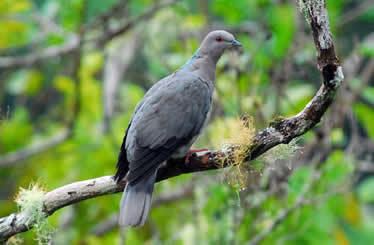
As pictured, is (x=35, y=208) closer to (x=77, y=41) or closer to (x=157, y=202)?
(x=77, y=41)

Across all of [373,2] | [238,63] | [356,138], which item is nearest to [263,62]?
[238,63]

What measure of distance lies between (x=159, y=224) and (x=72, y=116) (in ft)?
5.17

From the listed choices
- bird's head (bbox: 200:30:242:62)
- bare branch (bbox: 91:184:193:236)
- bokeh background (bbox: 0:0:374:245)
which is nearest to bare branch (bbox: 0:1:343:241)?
bird's head (bbox: 200:30:242:62)

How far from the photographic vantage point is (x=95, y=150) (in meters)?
8.12

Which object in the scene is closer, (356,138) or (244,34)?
(356,138)

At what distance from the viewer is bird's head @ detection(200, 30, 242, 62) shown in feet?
17.2

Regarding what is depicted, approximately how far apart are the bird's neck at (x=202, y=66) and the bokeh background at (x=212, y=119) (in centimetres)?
86

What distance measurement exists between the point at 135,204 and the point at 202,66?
44.7 inches

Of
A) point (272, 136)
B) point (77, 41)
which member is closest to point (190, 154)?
point (272, 136)

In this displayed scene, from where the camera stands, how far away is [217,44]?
17.4 ft

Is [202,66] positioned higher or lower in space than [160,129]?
higher

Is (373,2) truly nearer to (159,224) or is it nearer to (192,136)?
(159,224)

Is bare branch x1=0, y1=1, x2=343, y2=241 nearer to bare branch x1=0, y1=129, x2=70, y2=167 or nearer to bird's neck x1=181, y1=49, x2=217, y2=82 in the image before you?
bird's neck x1=181, y1=49, x2=217, y2=82

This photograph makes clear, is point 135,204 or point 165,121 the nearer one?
point 135,204
